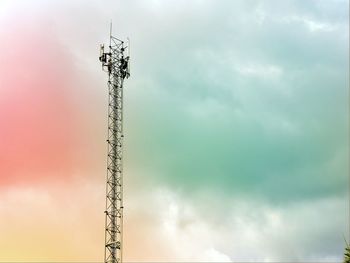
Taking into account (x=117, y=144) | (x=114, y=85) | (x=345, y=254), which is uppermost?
(x=114, y=85)

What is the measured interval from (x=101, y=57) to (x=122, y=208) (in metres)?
23.1

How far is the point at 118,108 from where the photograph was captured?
100562 millimetres

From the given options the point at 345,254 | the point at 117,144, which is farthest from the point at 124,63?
the point at 345,254

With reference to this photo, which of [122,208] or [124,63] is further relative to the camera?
[124,63]

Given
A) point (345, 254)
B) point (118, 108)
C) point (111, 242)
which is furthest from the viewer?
point (118, 108)

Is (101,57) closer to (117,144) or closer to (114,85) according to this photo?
(114,85)

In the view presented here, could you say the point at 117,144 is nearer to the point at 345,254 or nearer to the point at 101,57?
the point at 101,57

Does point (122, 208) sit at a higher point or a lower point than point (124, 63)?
lower

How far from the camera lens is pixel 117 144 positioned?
322 feet

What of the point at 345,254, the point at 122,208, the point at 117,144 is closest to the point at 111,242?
the point at 122,208

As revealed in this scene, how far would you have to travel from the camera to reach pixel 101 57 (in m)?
102

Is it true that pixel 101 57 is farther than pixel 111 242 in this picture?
Yes

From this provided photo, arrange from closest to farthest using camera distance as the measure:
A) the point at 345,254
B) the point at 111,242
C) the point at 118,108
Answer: the point at 345,254, the point at 111,242, the point at 118,108

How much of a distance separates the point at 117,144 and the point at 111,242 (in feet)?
46.8
